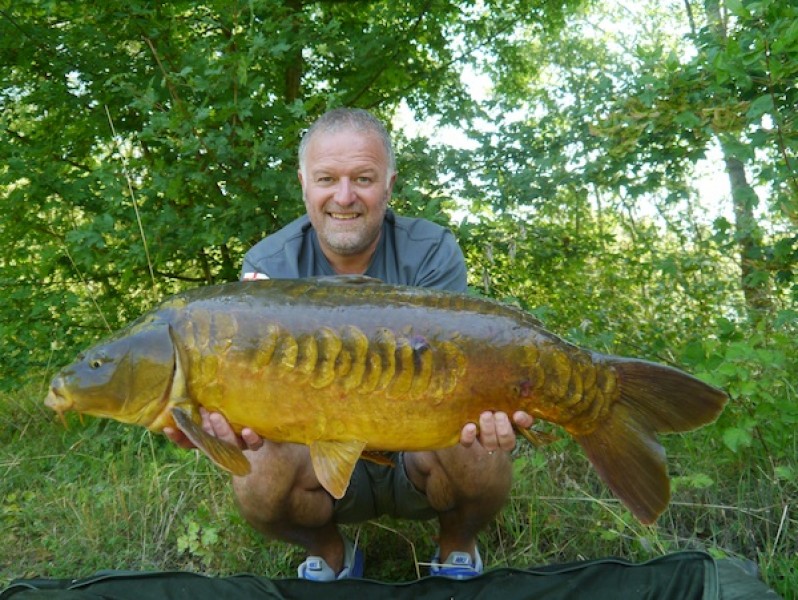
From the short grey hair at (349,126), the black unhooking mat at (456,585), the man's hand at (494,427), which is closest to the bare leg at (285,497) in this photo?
the black unhooking mat at (456,585)

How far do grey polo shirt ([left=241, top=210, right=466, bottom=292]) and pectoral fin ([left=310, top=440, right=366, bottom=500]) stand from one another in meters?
0.59

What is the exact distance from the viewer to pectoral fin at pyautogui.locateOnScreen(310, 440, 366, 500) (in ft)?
4.60

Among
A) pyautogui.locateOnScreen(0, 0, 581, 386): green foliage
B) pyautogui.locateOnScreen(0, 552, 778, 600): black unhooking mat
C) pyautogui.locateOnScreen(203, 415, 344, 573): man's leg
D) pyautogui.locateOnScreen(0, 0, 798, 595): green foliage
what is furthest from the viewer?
pyautogui.locateOnScreen(0, 0, 581, 386): green foliage

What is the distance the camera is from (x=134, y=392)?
139 cm

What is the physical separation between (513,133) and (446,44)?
2.85ft

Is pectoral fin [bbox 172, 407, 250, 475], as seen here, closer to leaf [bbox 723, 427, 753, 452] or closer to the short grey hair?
the short grey hair

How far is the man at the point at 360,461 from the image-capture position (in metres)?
1.78

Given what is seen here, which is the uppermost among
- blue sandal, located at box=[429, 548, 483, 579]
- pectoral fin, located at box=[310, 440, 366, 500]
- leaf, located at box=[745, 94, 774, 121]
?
leaf, located at box=[745, 94, 774, 121]

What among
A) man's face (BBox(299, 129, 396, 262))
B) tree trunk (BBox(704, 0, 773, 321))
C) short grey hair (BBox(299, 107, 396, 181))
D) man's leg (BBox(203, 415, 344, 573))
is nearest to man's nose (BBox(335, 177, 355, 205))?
man's face (BBox(299, 129, 396, 262))

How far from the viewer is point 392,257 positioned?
200cm

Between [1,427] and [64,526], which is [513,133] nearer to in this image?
[64,526]

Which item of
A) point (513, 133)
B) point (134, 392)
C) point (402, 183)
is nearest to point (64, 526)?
point (134, 392)

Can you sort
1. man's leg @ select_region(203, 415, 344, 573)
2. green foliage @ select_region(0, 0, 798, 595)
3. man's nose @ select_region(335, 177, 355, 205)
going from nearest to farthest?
man's leg @ select_region(203, 415, 344, 573)
man's nose @ select_region(335, 177, 355, 205)
green foliage @ select_region(0, 0, 798, 595)

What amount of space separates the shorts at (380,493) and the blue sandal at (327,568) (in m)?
0.10
